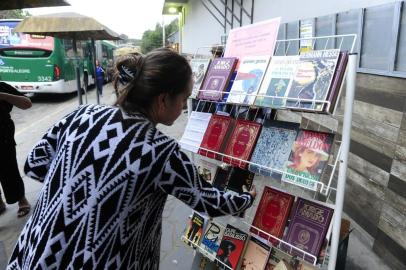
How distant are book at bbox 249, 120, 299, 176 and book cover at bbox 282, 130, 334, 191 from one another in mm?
42

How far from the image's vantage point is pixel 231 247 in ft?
6.54

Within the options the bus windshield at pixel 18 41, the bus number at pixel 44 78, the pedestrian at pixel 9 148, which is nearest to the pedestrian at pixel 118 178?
the pedestrian at pixel 9 148

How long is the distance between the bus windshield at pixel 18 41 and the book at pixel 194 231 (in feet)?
33.9

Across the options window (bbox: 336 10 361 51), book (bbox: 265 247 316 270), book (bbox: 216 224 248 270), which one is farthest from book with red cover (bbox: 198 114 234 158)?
window (bbox: 336 10 361 51)

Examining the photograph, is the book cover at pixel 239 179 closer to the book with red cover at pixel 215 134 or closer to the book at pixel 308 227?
the book with red cover at pixel 215 134

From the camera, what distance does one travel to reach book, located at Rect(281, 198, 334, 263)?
1616mm

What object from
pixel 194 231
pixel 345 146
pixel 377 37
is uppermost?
pixel 377 37

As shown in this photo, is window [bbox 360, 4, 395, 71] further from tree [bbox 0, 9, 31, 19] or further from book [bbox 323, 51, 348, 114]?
tree [bbox 0, 9, 31, 19]

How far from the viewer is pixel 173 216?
3.81 m

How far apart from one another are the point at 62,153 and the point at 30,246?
0.35 meters

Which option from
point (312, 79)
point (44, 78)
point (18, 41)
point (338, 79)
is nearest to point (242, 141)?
point (312, 79)

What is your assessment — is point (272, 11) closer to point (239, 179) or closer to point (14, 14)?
point (239, 179)

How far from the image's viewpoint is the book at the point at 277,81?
168 cm

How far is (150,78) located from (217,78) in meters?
0.92
